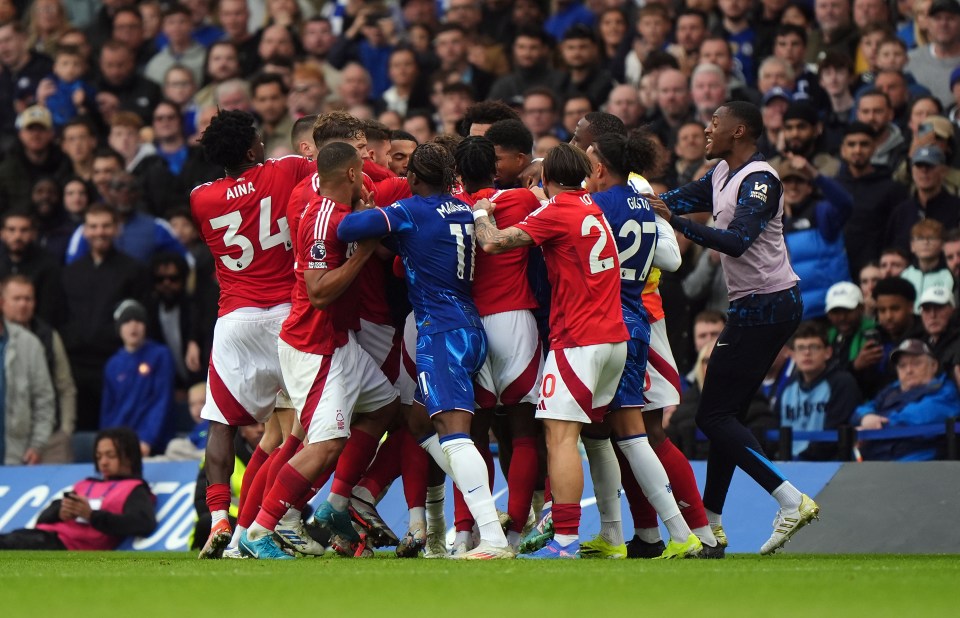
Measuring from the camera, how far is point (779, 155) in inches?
588

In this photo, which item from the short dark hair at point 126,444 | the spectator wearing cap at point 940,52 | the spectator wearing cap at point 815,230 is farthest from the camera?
the spectator wearing cap at point 940,52

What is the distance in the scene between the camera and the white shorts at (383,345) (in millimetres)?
10516

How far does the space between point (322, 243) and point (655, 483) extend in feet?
8.04

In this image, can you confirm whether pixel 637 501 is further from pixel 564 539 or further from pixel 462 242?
pixel 462 242

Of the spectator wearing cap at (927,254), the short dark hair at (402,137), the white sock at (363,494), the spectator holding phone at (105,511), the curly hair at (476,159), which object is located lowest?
the spectator holding phone at (105,511)

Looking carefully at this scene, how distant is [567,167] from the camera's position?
9.79 metres

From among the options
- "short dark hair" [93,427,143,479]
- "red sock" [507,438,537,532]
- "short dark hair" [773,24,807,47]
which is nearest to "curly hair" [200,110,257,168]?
"red sock" [507,438,537,532]

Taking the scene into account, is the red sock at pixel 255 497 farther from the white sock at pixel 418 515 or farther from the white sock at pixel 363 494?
the white sock at pixel 418 515

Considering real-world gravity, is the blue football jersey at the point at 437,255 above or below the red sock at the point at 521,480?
above

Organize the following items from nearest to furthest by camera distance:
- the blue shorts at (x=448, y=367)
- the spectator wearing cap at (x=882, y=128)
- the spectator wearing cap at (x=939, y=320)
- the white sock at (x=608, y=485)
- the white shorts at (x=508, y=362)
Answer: the blue shorts at (x=448, y=367), the white shorts at (x=508, y=362), the white sock at (x=608, y=485), the spectator wearing cap at (x=939, y=320), the spectator wearing cap at (x=882, y=128)

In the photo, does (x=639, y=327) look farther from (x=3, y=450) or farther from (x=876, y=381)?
(x=3, y=450)

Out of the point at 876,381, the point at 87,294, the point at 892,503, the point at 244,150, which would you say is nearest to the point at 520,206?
the point at 244,150

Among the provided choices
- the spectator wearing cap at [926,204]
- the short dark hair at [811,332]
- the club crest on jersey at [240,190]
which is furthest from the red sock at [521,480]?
the spectator wearing cap at [926,204]

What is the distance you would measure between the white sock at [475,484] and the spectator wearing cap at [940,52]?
8.17m
